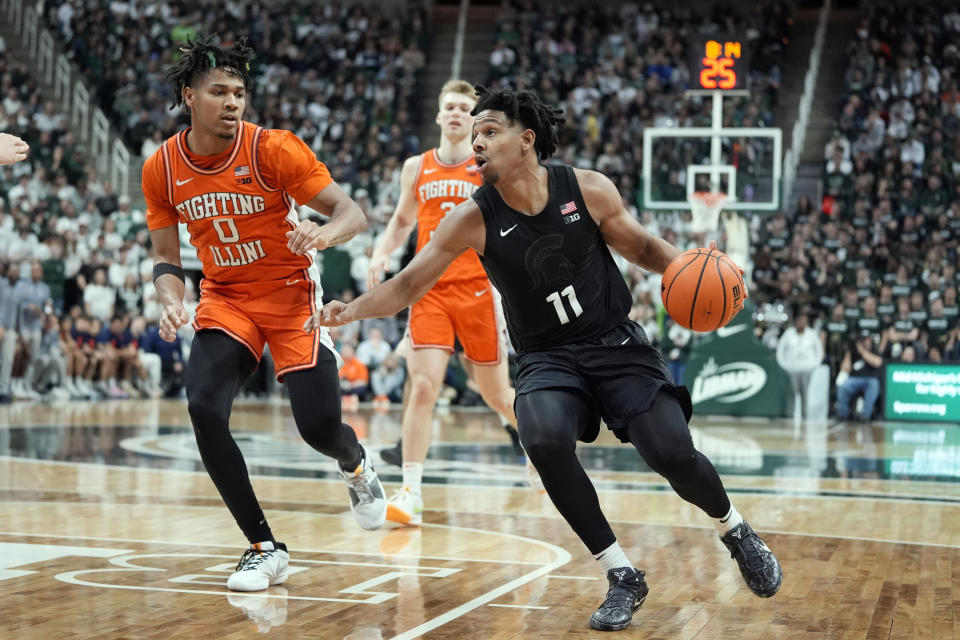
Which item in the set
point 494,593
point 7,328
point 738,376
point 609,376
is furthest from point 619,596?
point 7,328

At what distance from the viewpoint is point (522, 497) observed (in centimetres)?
840

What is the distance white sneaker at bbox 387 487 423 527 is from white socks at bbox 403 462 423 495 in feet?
0.20

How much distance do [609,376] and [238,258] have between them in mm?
1758

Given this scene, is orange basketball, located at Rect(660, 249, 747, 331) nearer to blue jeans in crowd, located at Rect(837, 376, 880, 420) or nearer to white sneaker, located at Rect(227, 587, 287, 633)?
white sneaker, located at Rect(227, 587, 287, 633)

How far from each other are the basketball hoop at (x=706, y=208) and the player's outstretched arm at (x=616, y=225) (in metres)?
12.8

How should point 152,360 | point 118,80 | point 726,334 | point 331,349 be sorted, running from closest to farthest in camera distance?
point 331,349 → point 726,334 → point 152,360 → point 118,80

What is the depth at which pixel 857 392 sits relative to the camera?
16703mm

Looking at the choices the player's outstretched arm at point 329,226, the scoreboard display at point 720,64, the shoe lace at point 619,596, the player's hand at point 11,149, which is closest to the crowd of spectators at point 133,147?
the scoreboard display at point 720,64

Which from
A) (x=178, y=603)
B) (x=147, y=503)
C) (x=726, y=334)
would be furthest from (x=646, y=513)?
(x=726, y=334)

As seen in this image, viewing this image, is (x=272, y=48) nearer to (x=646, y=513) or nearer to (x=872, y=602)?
(x=646, y=513)

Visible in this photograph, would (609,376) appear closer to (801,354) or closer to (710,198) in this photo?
(801,354)

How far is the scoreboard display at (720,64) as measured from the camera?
57.8 ft

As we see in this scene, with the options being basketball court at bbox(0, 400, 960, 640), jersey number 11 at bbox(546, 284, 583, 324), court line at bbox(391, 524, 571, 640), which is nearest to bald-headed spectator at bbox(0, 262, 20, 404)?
basketball court at bbox(0, 400, 960, 640)

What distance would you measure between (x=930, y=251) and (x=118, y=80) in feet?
49.4
